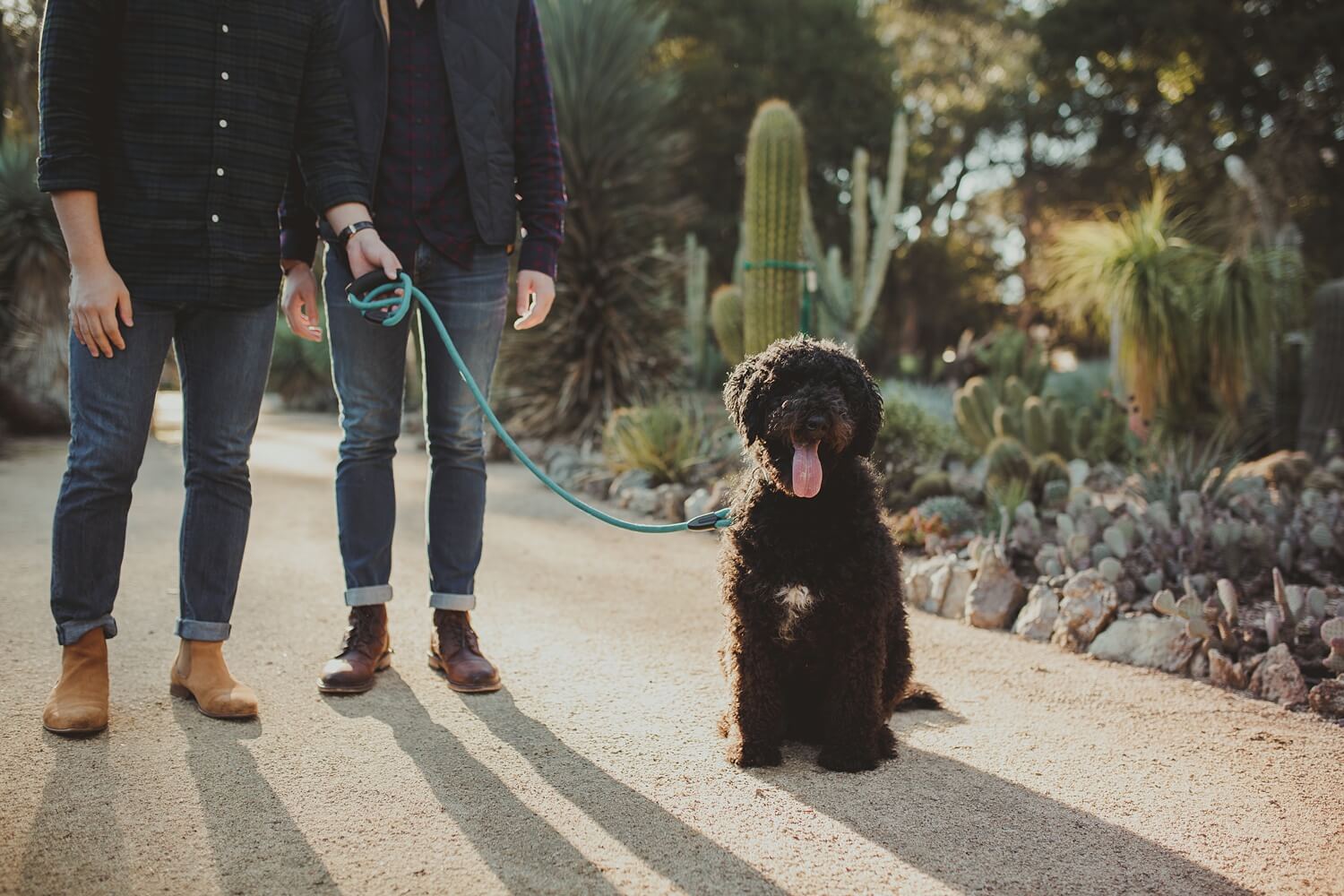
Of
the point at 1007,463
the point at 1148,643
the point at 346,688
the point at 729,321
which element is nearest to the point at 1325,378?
the point at 1007,463

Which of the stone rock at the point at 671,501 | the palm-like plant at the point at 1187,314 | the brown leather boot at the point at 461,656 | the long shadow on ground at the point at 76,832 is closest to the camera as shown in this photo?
the long shadow on ground at the point at 76,832

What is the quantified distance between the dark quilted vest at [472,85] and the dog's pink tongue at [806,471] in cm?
129

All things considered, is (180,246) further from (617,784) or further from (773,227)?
(773,227)

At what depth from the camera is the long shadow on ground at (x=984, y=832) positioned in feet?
6.97

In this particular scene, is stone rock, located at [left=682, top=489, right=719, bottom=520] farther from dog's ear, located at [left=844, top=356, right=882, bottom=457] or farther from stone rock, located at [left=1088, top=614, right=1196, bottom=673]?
dog's ear, located at [left=844, top=356, right=882, bottom=457]

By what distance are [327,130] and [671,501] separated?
4016 millimetres

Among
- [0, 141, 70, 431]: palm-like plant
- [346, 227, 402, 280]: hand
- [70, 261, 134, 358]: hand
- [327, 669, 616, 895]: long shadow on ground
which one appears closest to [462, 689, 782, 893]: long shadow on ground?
[327, 669, 616, 895]: long shadow on ground

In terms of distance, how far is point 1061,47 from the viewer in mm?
19375

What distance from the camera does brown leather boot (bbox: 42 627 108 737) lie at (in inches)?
105

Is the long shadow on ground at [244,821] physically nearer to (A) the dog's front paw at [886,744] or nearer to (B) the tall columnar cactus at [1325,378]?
(A) the dog's front paw at [886,744]

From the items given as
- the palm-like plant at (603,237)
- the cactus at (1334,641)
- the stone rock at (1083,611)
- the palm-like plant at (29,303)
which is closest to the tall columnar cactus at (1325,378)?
the stone rock at (1083,611)

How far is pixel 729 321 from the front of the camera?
32.2ft

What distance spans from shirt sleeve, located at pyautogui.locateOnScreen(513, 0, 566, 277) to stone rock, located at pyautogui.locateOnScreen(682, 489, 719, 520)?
2.99m

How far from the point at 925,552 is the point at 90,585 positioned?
12.2 feet
